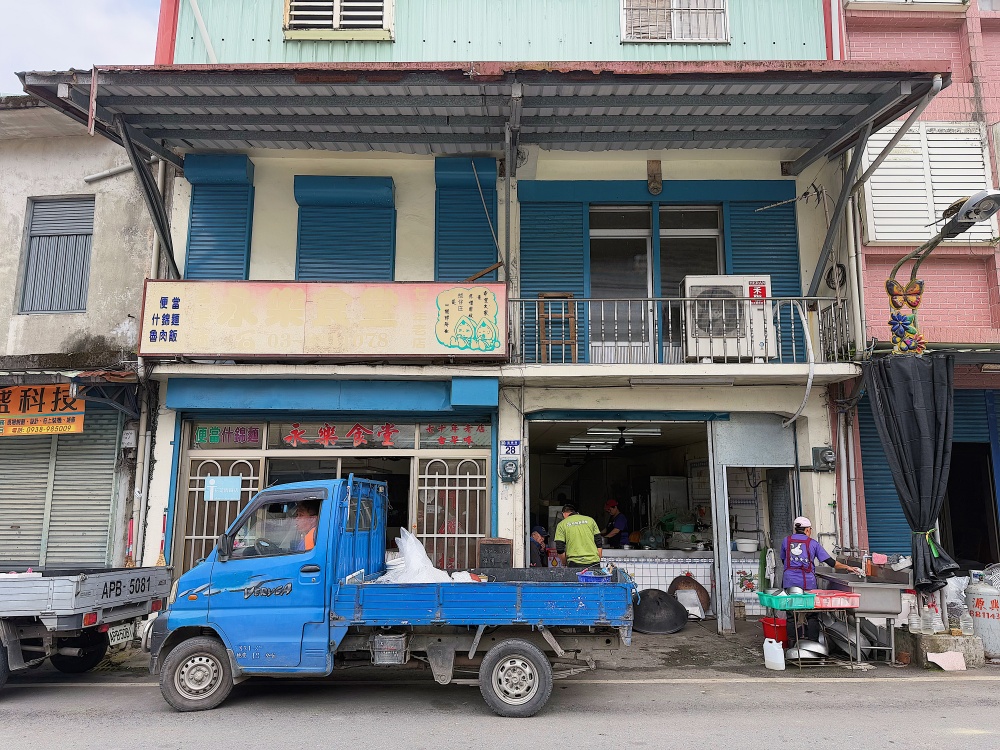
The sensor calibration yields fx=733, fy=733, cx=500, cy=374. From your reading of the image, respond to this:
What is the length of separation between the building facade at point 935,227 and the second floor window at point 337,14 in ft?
23.9

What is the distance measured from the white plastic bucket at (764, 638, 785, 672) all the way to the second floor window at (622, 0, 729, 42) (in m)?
8.89

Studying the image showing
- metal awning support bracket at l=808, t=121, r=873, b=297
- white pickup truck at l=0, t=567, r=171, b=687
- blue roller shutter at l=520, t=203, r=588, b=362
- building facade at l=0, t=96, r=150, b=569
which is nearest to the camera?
white pickup truck at l=0, t=567, r=171, b=687

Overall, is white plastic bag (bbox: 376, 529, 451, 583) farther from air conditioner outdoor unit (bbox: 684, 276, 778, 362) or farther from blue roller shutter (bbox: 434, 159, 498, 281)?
air conditioner outdoor unit (bbox: 684, 276, 778, 362)

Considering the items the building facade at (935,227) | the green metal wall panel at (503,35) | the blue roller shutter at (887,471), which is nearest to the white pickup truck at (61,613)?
the green metal wall panel at (503,35)

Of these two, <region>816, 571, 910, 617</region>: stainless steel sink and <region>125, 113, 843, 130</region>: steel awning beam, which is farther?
<region>125, 113, 843, 130</region>: steel awning beam

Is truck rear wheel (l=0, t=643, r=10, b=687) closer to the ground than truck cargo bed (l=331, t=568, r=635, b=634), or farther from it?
closer to the ground

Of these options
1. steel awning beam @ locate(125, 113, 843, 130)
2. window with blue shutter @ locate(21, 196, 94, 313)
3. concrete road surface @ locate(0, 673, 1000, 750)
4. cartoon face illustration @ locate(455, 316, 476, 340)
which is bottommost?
concrete road surface @ locate(0, 673, 1000, 750)

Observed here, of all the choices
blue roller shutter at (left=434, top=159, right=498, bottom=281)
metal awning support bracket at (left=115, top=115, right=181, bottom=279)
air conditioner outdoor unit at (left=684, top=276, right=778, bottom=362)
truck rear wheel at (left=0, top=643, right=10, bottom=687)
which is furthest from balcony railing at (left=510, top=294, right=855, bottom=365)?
truck rear wheel at (left=0, top=643, right=10, bottom=687)

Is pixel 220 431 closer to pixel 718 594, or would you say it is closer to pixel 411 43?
pixel 411 43

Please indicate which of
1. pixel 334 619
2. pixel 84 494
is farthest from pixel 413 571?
pixel 84 494

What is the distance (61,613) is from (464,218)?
7.44 meters

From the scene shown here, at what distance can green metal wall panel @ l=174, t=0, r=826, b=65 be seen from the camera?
11.4 metres

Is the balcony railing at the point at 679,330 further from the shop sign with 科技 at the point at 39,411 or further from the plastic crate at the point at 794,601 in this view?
the shop sign with 科技 at the point at 39,411

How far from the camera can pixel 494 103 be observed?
969 centimetres
